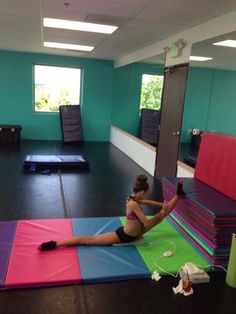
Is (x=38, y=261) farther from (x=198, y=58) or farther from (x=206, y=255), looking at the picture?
(x=198, y=58)

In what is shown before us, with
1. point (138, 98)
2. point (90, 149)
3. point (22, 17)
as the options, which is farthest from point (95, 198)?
point (138, 98)

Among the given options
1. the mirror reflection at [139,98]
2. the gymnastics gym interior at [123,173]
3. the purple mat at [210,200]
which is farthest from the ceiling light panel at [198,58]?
the mirror reflection at [139,98]

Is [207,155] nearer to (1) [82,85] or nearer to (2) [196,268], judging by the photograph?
(2) [196,268]

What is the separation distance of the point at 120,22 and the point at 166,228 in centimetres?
291

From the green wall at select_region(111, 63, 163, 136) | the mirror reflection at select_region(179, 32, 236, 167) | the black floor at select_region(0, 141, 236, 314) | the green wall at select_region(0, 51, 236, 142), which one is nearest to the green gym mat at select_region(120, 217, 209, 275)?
the black floor at select_region(0, 141, 236, 314)

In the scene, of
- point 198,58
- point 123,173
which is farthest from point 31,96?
point 198,58

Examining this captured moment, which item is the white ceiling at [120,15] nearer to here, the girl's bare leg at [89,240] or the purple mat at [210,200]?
the purple mat at [210,200]

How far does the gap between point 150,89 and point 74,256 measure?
7.56 metres

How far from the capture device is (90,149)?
329 inches

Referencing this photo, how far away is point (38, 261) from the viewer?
2.60 metres

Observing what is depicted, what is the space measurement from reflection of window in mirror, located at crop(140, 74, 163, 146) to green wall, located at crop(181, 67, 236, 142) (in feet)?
11.2

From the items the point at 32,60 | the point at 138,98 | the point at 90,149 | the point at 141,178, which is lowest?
the point at 90,149

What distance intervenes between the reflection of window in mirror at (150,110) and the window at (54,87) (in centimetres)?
210

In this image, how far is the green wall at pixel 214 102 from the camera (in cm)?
570
